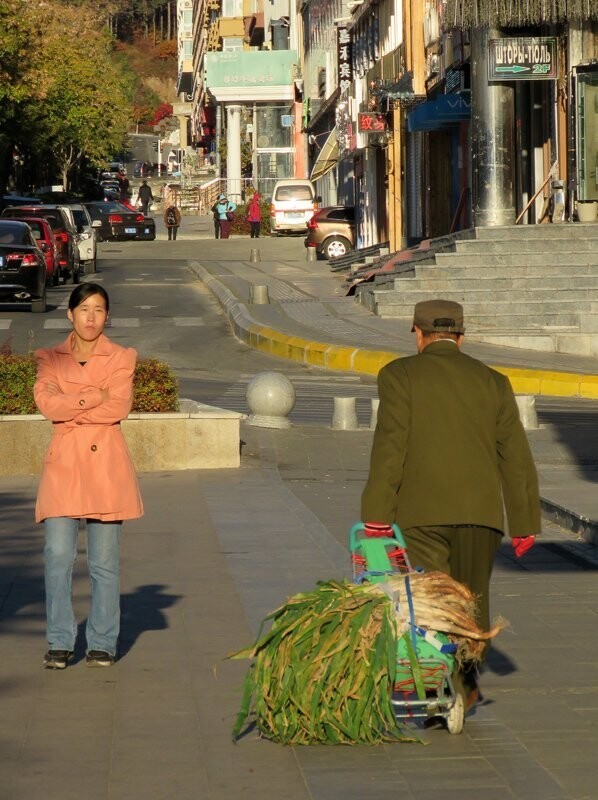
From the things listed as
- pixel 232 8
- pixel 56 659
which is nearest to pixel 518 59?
pixel 56 659

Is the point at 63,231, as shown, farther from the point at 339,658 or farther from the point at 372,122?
the point at 339,658

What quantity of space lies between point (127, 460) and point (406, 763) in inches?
82.5

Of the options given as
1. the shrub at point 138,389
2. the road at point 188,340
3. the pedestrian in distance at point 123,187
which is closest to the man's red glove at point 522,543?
the shrub at point 138,389

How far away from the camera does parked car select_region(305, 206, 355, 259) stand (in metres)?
48.8

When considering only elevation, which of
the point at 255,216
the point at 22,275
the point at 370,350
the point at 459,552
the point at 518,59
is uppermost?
the point at 518,59

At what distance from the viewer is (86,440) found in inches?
281

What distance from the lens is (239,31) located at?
104m

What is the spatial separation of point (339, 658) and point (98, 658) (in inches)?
Answer: 71.4

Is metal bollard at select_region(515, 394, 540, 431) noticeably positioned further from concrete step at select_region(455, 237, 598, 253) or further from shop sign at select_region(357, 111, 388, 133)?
shop sign at select_region(357, 111, 388, 133)

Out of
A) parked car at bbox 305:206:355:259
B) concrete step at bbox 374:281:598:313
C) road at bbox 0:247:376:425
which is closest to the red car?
road at bbox 0:247:376:425

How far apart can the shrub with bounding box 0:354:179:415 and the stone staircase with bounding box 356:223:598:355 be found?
40.3ft

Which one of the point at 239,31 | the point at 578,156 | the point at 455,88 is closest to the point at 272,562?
the point at 578,156

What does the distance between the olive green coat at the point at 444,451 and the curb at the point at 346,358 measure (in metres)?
11.2

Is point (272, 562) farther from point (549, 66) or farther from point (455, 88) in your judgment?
point (455, 88)
